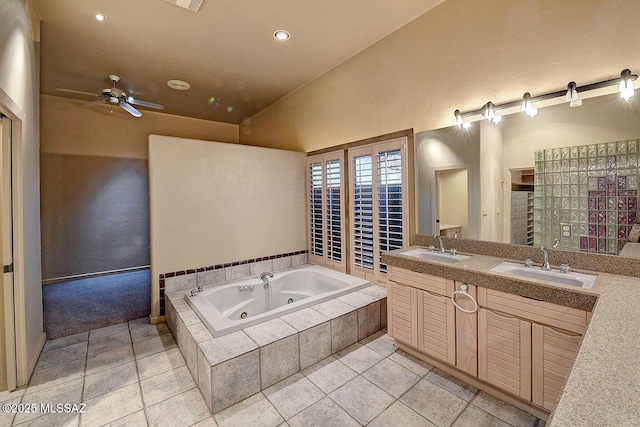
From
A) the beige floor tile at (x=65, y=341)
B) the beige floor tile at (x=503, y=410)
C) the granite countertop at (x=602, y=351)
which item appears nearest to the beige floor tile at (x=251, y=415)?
the beige floor tile at (x=503, y=410)

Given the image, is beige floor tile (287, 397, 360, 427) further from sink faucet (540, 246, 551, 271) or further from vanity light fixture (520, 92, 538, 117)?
vanity light fixture (520, 92, 538, 117)

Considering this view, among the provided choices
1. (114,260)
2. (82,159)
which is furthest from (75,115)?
(114,260)

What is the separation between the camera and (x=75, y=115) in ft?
15.2

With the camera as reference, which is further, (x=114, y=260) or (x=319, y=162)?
(x=114, y=260)

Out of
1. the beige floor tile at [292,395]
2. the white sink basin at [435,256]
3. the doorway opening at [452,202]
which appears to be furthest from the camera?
the doorway opening at [452,202]

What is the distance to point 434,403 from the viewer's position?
1.87 metres

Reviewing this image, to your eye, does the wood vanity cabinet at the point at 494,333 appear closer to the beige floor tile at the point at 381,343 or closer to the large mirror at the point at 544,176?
the beige floor tile at the point at 381,343

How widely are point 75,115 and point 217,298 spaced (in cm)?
417

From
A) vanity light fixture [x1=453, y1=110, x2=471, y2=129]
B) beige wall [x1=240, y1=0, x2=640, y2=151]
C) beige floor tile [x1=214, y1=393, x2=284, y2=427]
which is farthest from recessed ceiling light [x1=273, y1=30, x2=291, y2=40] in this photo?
beige floor tile [x1=214, y1=393, x2=284, y2=427]

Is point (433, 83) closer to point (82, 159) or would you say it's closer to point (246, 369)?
point (246, 369)

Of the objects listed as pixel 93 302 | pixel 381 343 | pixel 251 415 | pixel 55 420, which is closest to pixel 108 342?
pixel 55 420

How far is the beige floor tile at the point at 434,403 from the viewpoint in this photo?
5.74ft

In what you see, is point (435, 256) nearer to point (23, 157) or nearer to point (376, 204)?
point (376, 204)

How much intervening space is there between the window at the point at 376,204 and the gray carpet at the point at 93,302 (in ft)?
9.05
